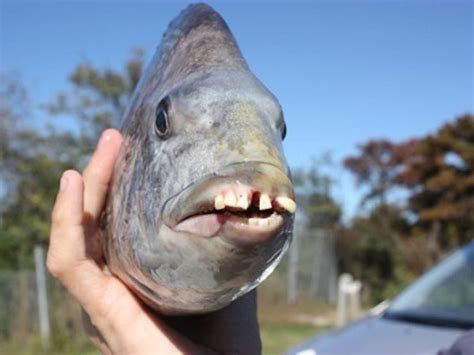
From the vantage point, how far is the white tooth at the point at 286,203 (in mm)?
1022

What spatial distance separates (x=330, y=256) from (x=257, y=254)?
59.9 feet

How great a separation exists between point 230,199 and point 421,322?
293 cm

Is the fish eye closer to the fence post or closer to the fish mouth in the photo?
the fish mouth

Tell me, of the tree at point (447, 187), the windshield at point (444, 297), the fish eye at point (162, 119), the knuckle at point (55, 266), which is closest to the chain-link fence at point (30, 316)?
the windshield at point (444, 297)

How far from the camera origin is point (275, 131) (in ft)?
3.95

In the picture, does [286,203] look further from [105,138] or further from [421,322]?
[421,322]

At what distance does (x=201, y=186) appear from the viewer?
3.52 ft

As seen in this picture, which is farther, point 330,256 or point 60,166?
point 330,256

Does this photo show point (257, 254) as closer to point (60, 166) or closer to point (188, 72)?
point (188, 72)

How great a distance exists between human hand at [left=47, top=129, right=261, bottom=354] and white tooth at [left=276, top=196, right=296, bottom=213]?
63cm

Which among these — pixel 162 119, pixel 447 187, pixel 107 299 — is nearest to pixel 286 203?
pixel 162 119

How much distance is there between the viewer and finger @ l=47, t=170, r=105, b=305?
1.62 m

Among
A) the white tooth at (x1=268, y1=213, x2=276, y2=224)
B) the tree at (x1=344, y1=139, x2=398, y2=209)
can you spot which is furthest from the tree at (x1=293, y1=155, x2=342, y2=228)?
the white tooth at (x1=268, y1=213, x2=276, y2=224)

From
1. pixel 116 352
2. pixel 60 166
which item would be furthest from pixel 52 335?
pixel 116 352
